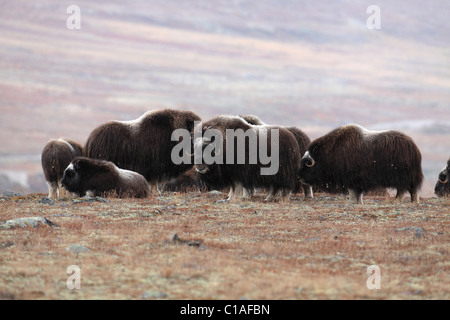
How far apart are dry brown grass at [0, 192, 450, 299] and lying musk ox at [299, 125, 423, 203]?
2.76 meters

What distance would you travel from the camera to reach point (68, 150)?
784 inches

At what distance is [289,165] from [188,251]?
808cm

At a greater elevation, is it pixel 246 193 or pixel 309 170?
pixel 309 170

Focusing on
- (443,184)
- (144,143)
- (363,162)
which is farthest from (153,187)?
(443,184)

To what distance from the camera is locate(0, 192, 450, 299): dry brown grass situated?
619 centimetres

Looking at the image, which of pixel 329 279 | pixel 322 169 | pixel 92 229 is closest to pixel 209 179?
pixel 322 169

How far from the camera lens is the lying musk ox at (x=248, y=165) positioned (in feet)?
49.4

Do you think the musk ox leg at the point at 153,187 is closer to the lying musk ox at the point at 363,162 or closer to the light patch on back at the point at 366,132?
the lying musk ox at the point at 363,162

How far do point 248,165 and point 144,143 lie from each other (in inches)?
159

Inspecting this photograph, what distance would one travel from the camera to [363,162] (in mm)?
15578

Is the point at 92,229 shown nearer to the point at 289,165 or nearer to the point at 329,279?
the point at 329,279

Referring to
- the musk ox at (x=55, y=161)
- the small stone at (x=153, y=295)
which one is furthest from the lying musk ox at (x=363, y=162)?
the small stone at (x=153, y=295)

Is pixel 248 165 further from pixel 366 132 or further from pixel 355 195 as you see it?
pixel 366 132

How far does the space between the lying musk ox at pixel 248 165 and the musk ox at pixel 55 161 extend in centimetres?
617
